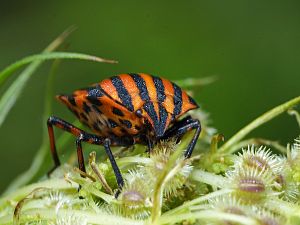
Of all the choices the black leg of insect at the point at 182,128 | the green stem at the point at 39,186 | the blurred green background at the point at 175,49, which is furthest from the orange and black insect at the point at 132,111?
the blurred green background at the point at 175,49

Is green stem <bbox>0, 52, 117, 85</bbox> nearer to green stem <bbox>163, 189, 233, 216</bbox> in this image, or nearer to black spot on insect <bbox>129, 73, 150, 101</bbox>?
black spot on insect <bbox>129, 73, 150, 101</bbox>

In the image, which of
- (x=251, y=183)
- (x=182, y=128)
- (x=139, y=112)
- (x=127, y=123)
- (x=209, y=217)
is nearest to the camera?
(x=209, y=217)

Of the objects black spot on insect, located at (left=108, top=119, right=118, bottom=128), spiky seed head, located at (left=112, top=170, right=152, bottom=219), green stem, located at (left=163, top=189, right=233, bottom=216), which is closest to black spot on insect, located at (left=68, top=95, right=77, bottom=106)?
black spot on insect, located at (left=108, top=119, right=118, bottom=128)

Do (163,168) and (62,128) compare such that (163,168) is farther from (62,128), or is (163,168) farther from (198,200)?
(62,128)

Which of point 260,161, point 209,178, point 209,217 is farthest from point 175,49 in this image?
point 209,217

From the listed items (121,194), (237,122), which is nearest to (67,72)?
(237,122)

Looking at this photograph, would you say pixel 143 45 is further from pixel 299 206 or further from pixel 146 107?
pixel 299 206
